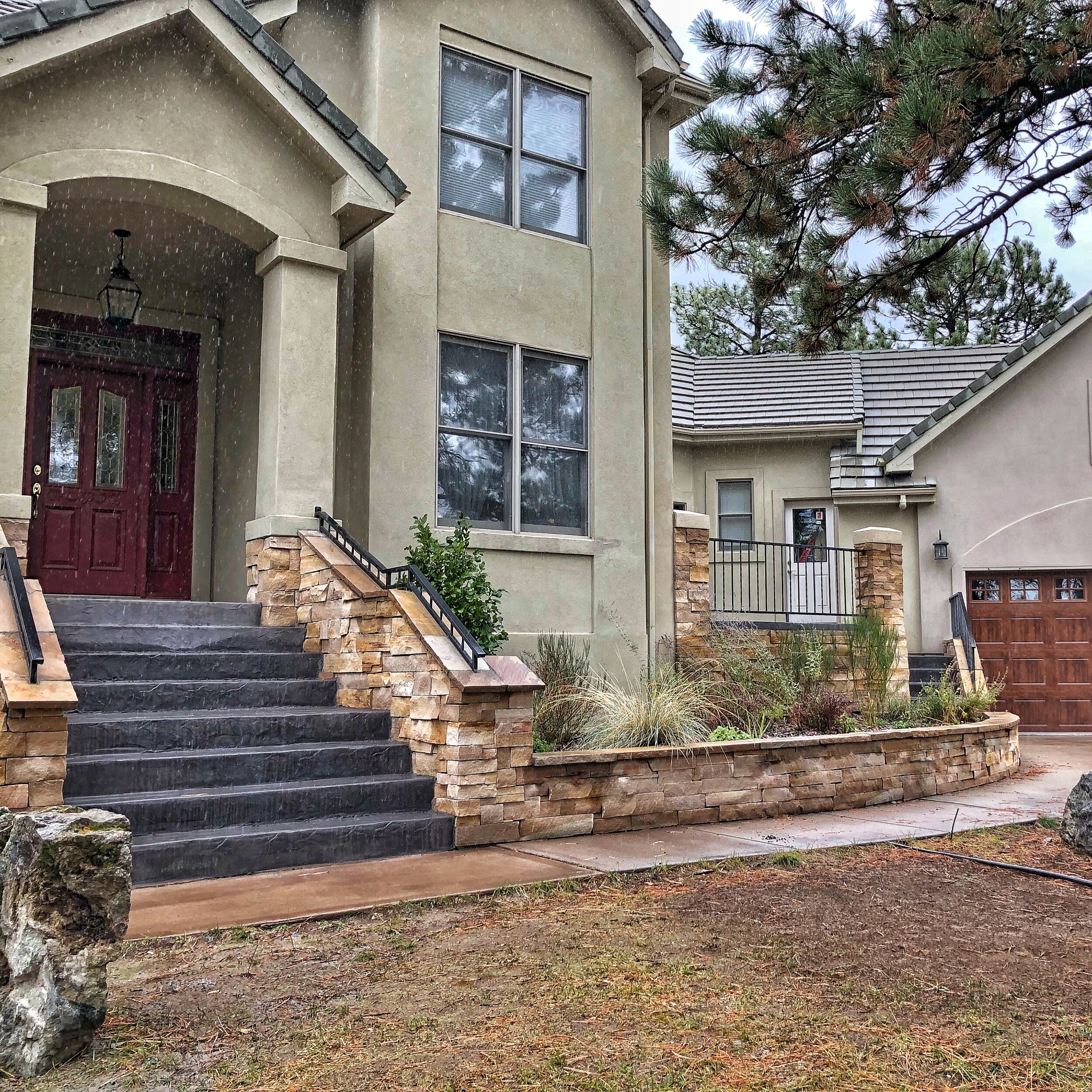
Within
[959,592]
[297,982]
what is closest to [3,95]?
[297,982]

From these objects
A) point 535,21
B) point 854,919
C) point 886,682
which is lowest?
point 854,919

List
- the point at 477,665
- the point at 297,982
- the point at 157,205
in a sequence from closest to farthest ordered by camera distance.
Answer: the point at 297,982 < the point at 477,665 < the point at 157,205

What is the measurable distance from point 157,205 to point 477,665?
15.2 ft

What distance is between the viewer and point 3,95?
721cm

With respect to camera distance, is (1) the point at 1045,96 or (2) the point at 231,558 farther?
(2) the point at 231,558

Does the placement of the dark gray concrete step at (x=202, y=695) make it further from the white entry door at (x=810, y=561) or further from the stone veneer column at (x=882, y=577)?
the stone veneer column at (x=882, y=577)

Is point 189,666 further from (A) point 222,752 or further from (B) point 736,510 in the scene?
(B) point 736,510

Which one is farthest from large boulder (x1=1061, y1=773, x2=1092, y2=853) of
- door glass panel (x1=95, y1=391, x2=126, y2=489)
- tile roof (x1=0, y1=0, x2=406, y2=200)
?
door glass panel (x1=95, y1=391, x2=126, y2=489)

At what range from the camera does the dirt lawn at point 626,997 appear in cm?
312

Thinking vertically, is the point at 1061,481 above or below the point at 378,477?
above

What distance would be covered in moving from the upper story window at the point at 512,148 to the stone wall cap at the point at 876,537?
4990 millimetres

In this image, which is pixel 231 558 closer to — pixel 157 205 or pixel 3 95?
pixel 157 205

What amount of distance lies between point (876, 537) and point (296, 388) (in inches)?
296

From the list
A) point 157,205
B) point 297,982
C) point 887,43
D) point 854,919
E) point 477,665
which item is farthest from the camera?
point 157,205
